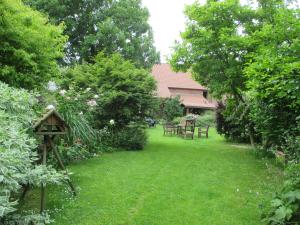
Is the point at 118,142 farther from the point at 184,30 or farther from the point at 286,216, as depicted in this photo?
the point at 286,216

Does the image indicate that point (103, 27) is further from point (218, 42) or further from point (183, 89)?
point (183, 89)

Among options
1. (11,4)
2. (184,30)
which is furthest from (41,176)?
(184,30)

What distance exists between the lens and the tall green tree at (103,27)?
21938 mm

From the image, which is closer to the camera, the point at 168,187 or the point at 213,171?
the point at 168,187

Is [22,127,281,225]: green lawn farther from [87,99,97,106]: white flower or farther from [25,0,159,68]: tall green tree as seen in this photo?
[25,0,159,68]: tall green tree

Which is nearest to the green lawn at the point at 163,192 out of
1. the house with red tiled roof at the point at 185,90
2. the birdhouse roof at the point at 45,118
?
the birdhouse roof at the point at 45,118

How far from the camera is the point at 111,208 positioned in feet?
17.4

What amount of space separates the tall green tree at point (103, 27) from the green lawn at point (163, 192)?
1404cm

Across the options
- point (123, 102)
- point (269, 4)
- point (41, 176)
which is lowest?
point (41, 176)

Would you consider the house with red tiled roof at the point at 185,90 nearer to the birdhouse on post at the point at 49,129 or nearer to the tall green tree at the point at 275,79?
the tall green tree at the point at 275,79

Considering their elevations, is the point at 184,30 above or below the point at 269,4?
below

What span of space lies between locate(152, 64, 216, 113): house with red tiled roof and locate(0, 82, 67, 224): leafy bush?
26.0 meters

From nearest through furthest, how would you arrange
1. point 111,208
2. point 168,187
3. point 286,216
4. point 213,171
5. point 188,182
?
point 286,216, point 111,208, point 168,187, point 188,182, point 213,171

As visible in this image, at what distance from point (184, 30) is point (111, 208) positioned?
9183 mm
